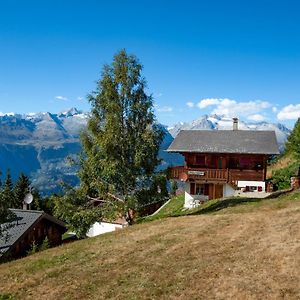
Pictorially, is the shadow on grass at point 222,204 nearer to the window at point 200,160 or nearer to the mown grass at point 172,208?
the mown grass at point 172,208

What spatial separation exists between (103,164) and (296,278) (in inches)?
691

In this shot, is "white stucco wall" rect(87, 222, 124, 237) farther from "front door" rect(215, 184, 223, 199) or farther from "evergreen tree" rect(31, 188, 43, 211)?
"evergreen tree" rect(31, 188, 43, 211)

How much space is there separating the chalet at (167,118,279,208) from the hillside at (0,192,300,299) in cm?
1681

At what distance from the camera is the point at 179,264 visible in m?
20.3

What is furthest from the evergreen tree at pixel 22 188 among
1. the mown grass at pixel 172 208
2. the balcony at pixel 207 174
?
the balcony at pixel 207 174

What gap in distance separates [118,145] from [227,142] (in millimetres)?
19583

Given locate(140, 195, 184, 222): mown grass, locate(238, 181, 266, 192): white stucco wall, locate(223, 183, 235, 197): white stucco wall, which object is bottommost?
locate(140, 195, 184, 222): mown grass

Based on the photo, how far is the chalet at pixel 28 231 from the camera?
4412cm

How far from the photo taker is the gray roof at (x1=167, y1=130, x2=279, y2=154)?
4575 centimetres

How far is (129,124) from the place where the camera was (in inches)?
Answer: 1291

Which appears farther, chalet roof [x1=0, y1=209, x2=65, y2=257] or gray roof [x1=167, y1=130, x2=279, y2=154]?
gray roof [x1=167, y1=130, x2=279, y2=154]

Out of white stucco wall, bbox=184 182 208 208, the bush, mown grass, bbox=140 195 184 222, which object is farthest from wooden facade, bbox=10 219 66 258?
the bush

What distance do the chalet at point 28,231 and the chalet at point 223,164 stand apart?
18.1m

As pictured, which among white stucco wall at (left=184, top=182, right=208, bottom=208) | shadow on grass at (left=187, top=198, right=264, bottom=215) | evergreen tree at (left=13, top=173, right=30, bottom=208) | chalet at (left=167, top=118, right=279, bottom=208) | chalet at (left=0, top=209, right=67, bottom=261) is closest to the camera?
shadow on grass at (left=187, top=198, right=264, bottom=215)
